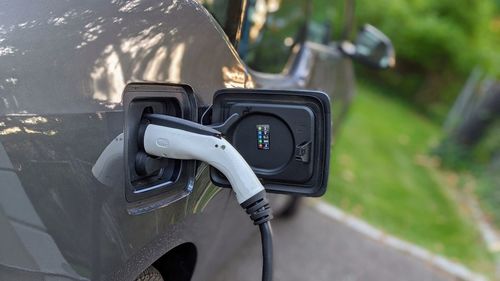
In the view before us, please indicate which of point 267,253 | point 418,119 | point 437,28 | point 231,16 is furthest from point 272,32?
point 437,28

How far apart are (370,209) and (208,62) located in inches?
164

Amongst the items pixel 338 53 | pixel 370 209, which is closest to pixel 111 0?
pixel 338 53

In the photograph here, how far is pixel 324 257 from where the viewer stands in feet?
14.0

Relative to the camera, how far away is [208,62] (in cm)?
168

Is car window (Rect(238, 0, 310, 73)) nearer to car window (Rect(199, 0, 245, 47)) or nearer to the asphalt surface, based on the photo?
car window (Rect(199, 0, 245, 47))

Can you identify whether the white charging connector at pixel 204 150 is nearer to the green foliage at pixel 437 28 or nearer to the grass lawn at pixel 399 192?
the grass lawn at pixel 399 192

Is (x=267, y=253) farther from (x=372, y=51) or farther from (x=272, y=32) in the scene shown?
(x=372, y=51)

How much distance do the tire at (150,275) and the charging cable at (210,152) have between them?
1.36 ft

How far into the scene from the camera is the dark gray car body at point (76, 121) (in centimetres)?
117

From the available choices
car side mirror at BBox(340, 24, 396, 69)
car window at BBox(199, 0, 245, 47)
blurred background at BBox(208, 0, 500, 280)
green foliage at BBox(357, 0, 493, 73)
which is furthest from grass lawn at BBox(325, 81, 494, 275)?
green foliage at BBox(357, 0, 493, 73)

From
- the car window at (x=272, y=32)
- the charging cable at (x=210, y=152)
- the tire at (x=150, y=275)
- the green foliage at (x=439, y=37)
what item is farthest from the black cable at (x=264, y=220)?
the green foliage at (x=439, y=37)

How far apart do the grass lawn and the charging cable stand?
3867mm

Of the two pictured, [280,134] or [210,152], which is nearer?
Result: [210,152]

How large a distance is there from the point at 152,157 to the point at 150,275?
1.48ft
